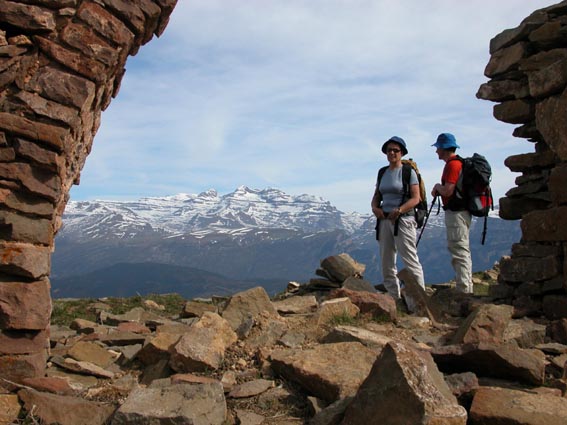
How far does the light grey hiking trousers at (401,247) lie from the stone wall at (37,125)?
639cm

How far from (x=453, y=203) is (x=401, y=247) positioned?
1.74 metres

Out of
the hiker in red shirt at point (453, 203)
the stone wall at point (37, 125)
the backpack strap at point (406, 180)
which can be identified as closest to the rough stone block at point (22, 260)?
the stone wall at point (37, 125)

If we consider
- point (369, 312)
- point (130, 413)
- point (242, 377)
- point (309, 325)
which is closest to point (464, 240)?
point (369, 312)

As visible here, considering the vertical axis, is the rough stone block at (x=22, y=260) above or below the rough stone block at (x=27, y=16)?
below

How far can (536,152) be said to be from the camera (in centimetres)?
Result: 1087

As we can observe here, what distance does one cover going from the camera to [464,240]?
1149 cm

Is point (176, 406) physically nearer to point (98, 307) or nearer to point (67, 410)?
point (67, 410)

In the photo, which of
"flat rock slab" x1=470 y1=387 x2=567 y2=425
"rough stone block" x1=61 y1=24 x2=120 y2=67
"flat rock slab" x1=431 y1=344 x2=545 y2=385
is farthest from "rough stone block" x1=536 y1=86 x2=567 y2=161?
"rough stone block" x1=61 y1=24 x2=120 y2=67

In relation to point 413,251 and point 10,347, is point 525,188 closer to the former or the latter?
point 413,251

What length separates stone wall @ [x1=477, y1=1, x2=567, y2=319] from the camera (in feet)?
30.7

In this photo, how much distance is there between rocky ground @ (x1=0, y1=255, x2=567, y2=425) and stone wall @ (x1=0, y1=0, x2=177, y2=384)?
792 millimetres

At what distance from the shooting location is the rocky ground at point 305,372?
430 cm

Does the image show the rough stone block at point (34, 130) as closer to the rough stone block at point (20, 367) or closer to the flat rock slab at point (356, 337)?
the rough stone block at point (20, 367)

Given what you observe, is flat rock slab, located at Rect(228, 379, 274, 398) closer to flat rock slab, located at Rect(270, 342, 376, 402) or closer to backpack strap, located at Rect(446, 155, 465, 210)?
flat rock slab, located at Rect(270, 342, 376, 402)
